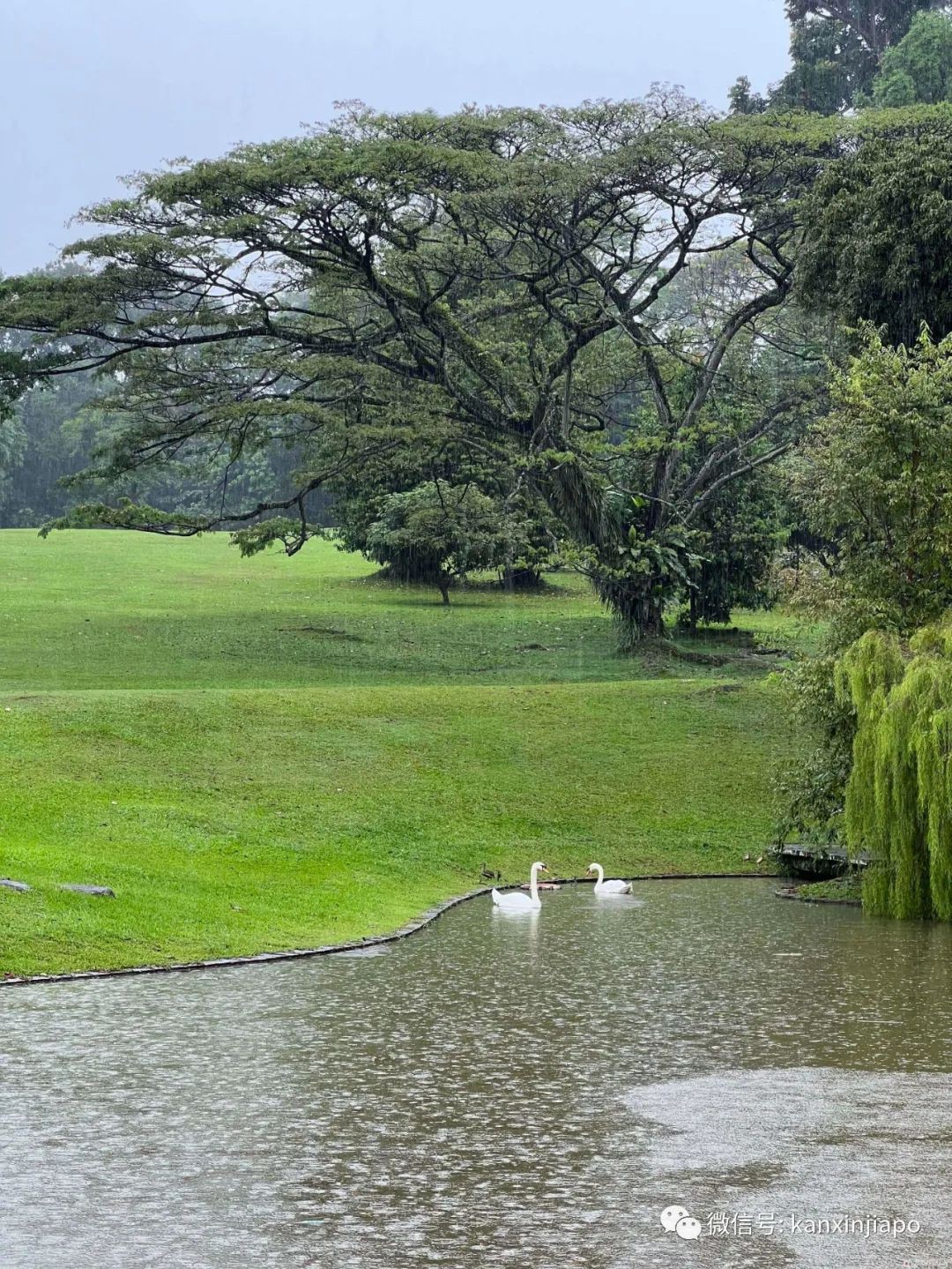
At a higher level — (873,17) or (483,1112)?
(873,17)

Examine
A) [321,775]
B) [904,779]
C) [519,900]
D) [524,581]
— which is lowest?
[519,900]

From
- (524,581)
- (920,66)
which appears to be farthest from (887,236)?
(524,581)

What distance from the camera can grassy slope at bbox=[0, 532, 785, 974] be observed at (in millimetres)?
18031

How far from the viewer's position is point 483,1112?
34.2 ft

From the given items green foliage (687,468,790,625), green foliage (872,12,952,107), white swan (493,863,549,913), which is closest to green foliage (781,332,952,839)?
white swan (493,863,549,913)

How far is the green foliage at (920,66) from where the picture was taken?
57.8 m

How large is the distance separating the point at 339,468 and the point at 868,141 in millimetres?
14910

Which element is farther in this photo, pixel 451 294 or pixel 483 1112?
pixel 451 294

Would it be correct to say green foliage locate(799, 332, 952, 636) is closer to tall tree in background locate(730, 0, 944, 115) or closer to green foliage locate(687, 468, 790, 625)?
green foliage locate(687, 468, 790, 625)

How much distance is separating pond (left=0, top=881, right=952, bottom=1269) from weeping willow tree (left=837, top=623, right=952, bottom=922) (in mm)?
2707

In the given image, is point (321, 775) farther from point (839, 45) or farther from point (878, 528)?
point (839, 45)

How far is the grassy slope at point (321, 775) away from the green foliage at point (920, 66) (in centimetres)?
2562

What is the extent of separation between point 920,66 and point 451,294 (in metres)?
26.4

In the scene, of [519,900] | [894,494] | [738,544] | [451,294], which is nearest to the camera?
[519,900]
